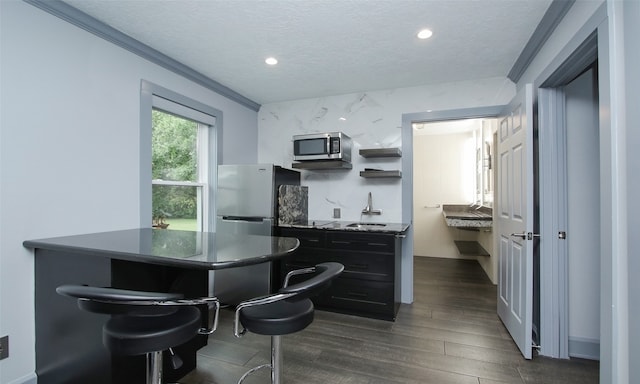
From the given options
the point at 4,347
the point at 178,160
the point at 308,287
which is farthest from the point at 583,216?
the point at 4,347

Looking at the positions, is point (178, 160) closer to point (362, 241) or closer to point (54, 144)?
point (54, 144)

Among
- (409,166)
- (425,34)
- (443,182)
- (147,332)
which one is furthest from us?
(443,182)

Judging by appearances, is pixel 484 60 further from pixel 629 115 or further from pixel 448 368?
pixel 448 368

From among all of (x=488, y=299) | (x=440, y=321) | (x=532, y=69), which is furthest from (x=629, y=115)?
(x=488, y=299)

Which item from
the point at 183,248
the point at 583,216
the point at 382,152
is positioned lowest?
the point at 183,248

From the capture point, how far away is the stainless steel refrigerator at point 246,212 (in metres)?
3.25

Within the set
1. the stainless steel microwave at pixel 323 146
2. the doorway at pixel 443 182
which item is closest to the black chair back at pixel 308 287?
the stainless steel microwave at pixel 323 146

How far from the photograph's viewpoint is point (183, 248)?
1.58 m

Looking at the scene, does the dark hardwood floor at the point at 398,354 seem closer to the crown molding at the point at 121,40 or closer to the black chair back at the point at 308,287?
the black chair back at the point at 308,287

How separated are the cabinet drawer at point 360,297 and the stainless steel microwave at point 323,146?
55.3 inches

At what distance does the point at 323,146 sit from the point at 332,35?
4.14ft

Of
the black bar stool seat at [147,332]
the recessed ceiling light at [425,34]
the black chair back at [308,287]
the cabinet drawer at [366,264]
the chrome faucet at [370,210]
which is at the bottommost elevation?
the cabinet drawer at [366,264]

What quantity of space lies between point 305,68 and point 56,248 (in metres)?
2.50

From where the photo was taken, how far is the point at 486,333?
2615mm
